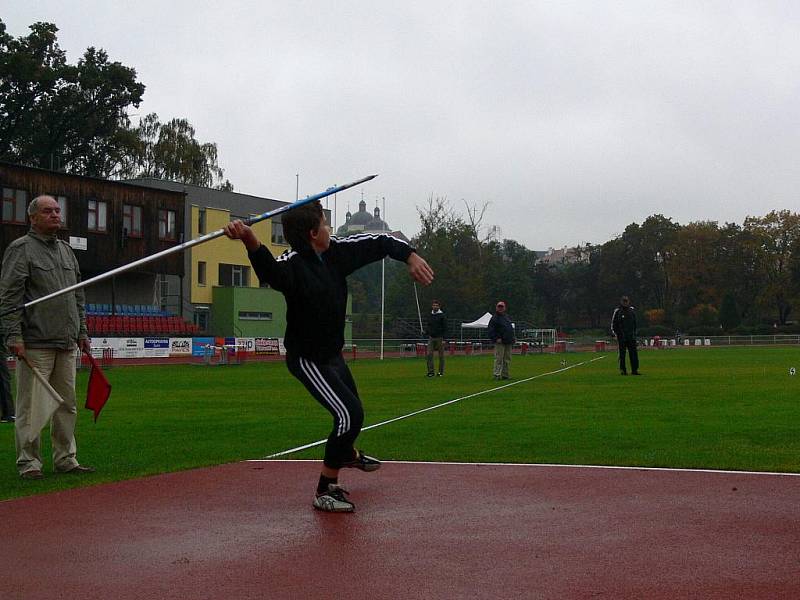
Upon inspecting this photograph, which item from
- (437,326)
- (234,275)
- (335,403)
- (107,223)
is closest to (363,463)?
(335,403)

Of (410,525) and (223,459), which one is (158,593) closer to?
(410,525)

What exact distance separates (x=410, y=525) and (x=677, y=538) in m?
1.54

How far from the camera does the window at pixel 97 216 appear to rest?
49250mm

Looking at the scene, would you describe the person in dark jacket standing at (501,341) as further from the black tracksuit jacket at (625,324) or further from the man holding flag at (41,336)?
the man holding flag at (41,336)

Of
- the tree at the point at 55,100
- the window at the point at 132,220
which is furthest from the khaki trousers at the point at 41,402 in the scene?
the tree at the point at 55,100

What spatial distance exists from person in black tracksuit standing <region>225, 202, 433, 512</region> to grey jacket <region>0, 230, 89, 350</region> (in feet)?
8.36

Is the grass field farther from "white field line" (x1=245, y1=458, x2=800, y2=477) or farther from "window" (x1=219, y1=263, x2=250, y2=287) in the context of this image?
"window" (x1=219, y1=263, x2=250, y2=287)

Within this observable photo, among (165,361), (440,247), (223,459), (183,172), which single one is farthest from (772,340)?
(223,459)

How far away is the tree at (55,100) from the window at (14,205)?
588 inches

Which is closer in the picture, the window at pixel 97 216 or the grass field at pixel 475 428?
the grass field at pixel 475 428

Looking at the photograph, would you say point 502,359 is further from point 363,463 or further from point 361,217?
point 361,217

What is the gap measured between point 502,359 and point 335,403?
18.3 m

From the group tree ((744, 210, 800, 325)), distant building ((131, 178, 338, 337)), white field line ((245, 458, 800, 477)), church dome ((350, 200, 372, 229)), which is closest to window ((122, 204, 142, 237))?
distant building ((131, 178, 338, 337))

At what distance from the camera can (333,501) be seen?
248 inches
